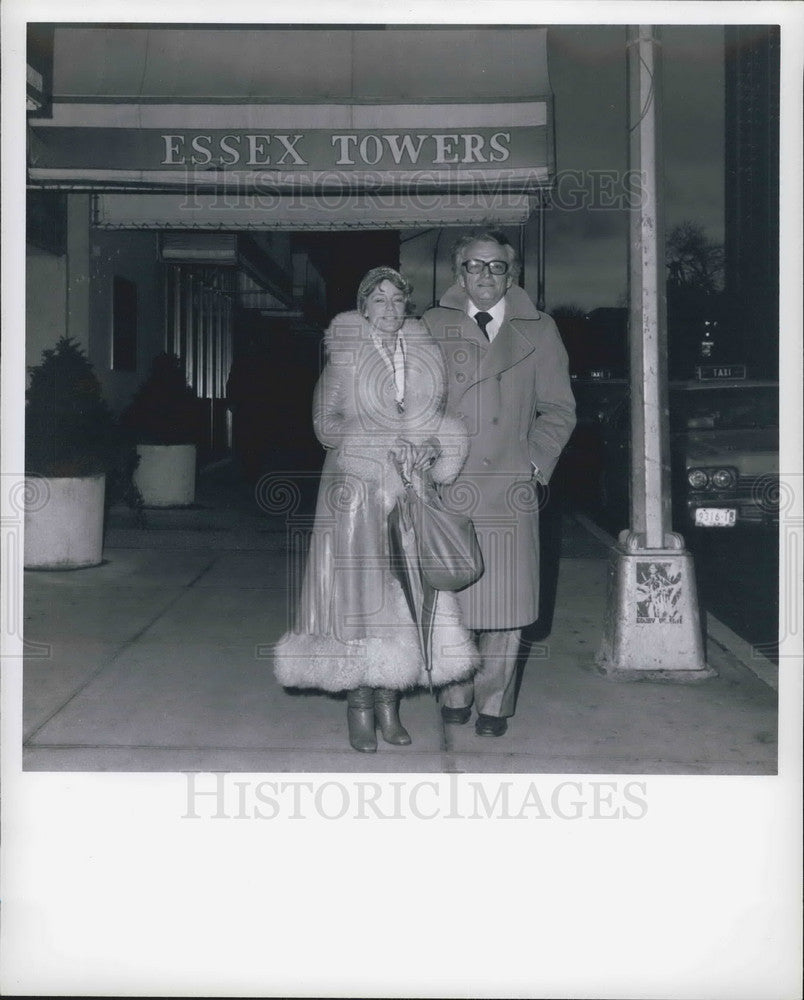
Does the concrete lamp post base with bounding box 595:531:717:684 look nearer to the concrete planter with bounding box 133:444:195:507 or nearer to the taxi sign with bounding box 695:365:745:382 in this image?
the taxi sign with bounding box 695:365:745:382

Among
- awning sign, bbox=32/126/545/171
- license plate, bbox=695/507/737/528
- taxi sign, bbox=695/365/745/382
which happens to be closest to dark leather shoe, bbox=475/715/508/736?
license plate, bbox=695/507/737/528

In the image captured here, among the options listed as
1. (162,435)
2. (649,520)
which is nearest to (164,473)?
(162,435)

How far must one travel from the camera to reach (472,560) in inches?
167

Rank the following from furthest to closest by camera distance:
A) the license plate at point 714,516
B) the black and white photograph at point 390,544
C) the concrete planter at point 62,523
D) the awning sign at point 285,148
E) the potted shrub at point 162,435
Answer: the potted shrub at point 162,435, the license plate at point 714,516, the concrete planter at point 62,523, the awning sign at point 285,148, the black and white photograph at point 390,544

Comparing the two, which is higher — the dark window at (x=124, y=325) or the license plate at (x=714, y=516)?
the dark window at (x=124, y=325)

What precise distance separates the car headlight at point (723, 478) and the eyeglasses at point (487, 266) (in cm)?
445

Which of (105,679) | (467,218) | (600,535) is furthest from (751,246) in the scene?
(105,679)

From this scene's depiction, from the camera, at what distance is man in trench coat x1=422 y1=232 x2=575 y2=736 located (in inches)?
177

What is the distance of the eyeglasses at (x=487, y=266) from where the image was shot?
4.43m

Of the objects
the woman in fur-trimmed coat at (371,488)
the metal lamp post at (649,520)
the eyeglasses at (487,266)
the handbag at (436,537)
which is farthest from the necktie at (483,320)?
the metal lamp post at (649,520)

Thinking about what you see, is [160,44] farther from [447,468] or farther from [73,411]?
[447,468]

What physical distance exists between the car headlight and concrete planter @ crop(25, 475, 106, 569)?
4.93 meters

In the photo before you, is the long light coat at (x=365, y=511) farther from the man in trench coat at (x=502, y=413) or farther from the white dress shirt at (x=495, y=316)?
the white dress shirt at (x=495, y=316)

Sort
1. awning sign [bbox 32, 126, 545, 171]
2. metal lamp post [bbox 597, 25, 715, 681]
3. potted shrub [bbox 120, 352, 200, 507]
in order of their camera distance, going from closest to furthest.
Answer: metal lamp post [bbox 597, 25, 715, 681] < awning sign [bbox 32, 126, 545, 171] < potted shrub [bbox 120, 352, 200, 507]
